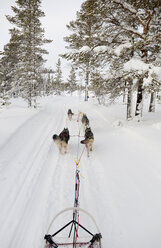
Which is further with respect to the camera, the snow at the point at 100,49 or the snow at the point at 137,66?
the snow at the point at 100,49

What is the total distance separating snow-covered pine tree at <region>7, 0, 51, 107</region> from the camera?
48.3 ft

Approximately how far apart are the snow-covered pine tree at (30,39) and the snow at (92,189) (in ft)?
35.9

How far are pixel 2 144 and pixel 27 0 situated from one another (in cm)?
1674

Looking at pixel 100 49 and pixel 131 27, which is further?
pixel 131 27

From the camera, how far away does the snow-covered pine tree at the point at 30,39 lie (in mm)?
14711

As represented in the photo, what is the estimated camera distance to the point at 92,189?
154 inches

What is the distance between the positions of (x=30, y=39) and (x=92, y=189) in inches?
→ 669

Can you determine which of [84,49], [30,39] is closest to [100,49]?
[84,49]

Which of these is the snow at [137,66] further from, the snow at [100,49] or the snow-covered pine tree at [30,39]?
the snow-covered pine tree at [30,39]

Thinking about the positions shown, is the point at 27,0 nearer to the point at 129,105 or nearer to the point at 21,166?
the point at 129,105

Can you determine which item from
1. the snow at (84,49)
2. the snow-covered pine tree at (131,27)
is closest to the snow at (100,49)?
the snow at (84,49)

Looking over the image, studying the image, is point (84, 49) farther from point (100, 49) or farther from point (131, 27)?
point (131, 27)

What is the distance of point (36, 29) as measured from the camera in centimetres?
1518

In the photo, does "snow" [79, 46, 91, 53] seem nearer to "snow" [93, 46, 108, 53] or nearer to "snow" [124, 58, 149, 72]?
"snow" [93, 46, 108, 53]
